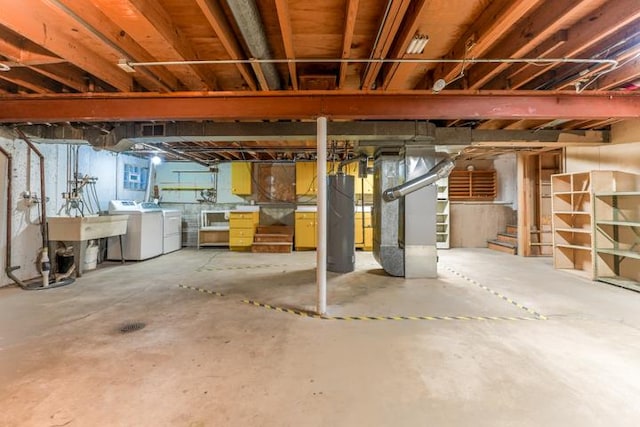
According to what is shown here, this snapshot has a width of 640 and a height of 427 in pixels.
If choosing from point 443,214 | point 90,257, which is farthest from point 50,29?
point 443,214

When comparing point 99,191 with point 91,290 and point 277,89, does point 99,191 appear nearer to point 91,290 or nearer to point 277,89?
point 91,290

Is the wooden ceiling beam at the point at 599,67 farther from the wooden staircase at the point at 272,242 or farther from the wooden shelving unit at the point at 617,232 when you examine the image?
the wooden staircase at the point at 272,242

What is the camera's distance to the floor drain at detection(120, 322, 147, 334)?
2.59 m

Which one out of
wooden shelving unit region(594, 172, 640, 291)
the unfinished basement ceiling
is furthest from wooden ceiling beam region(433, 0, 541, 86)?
wooden shelving unit region(594, 172, 640, 291)

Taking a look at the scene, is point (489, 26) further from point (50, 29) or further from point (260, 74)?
point (50, 29)

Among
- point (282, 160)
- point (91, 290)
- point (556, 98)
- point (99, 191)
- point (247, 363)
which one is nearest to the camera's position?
point (247, 363)

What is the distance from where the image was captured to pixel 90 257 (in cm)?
493

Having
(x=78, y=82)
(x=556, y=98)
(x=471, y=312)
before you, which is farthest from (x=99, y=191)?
(x=556, y=98)

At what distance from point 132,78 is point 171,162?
5.10 m

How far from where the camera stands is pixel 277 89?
3.11 metres

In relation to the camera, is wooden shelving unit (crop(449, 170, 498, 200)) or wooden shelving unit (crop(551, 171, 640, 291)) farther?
wooden shelving unit (crop(449, 170, 498, 200))

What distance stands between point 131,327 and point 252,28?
2.81 metres

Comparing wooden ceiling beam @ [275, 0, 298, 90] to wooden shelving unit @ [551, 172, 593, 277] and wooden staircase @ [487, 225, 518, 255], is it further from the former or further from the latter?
wooden staircase @ [487, 225, 518, 255]

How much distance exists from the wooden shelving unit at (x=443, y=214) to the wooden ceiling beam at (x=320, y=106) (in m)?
4.15
